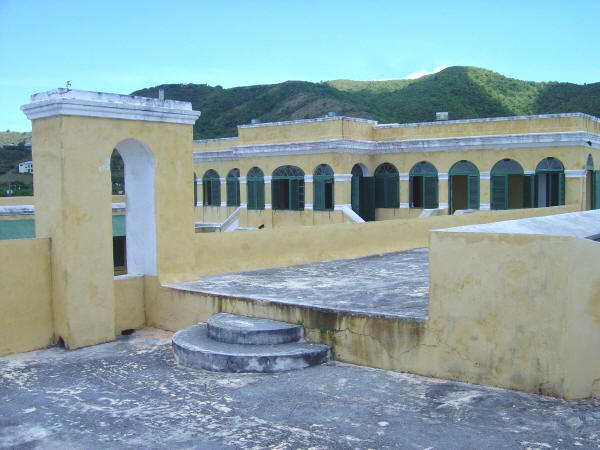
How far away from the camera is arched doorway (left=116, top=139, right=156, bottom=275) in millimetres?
9414

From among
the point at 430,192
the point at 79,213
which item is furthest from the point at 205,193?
the point at 79,213

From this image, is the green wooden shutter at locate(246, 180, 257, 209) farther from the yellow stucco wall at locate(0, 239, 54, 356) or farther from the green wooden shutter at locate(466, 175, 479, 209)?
the yellow stucco wall at locate(0, 239, 54, 356)

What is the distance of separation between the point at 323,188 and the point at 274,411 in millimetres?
16845

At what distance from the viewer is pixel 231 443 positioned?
5145mm

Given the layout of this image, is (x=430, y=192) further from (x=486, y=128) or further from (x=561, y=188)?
(x=561, y=188)

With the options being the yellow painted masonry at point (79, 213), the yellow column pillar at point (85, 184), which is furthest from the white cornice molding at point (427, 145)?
the yellow painted masonry at point (79, 213)

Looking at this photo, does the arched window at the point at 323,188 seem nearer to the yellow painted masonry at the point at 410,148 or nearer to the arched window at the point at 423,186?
the yellow painted masonry at the point at 410,148

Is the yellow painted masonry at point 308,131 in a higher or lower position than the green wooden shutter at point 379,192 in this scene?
higher

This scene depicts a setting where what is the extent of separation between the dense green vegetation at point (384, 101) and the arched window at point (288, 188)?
81.0ft

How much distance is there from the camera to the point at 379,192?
2375cm

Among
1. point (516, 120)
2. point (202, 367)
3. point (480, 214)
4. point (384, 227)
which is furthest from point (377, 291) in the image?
point (516, 120)

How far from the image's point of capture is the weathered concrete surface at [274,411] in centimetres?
514

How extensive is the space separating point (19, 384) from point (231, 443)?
3.02 m

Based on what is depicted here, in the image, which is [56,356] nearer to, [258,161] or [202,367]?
[202,367]
